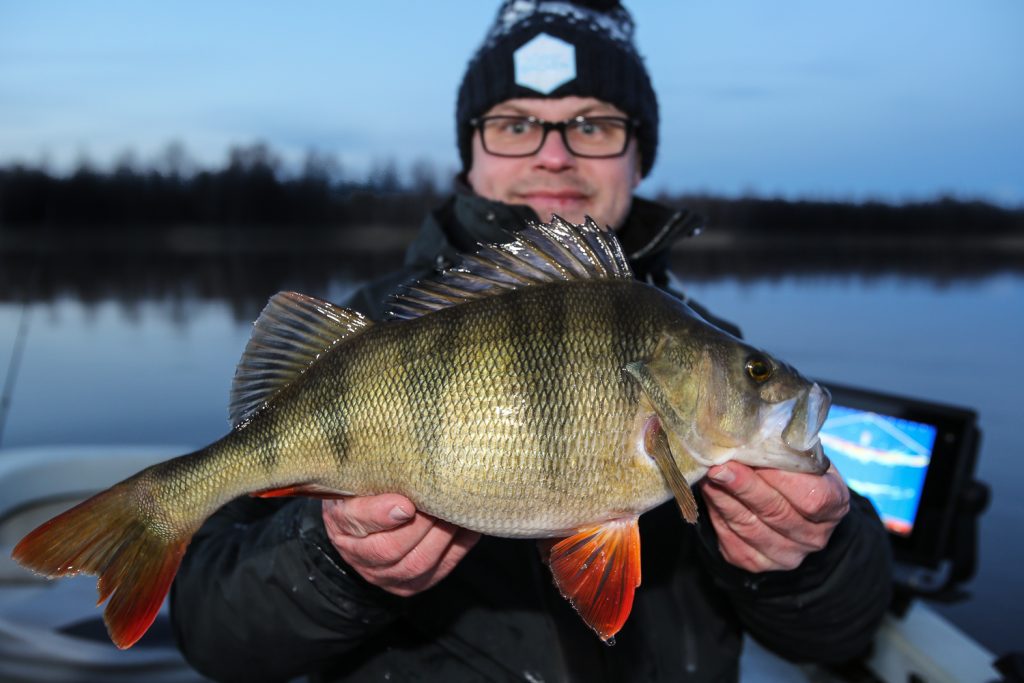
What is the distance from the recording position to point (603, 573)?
5.28 ft

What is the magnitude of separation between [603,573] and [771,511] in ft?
1.21

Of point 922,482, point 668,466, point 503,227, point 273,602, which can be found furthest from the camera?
point 922,482

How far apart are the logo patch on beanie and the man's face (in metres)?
0.06

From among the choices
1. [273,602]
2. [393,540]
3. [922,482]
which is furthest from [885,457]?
[273,602]

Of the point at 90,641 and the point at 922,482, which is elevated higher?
the point at 922,482

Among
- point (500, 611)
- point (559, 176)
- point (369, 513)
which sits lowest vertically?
point (500, 611)

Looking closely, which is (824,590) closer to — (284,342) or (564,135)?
(284,342)

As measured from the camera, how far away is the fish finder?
2918 millimetres

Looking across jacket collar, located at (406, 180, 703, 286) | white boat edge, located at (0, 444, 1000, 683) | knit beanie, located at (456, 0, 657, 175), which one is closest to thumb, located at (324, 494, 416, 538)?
jacket collar, located at (406, 180, 703, 286)

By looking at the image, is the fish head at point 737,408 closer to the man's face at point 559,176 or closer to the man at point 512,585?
the man at point 512,585

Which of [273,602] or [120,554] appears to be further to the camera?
[273,602]

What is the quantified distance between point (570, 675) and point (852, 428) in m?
1.80

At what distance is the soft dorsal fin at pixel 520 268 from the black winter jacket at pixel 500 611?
2.03 feet

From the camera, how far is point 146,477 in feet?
5.40
